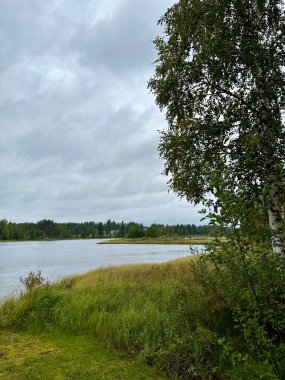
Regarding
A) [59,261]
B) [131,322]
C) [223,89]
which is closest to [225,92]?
[223,89]

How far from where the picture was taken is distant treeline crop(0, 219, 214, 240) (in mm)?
140375

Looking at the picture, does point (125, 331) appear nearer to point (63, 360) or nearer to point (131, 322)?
point (131, 322)

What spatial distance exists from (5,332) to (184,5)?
376 inches

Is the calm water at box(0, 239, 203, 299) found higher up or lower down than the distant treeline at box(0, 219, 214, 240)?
lower down

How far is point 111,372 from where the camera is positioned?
18.5ft

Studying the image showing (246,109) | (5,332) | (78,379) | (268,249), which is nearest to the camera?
(268,249)

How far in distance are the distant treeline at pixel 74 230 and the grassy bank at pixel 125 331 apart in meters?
118

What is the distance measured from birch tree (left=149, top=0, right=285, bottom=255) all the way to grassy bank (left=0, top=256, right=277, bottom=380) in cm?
276

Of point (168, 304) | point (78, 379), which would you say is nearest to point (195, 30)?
point (168, 304)

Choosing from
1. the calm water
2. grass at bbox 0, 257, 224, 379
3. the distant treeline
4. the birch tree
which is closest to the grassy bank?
grass at bbox 0, 257, 224, 379

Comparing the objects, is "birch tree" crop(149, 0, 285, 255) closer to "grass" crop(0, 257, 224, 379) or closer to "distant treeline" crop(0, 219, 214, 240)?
"grass" crop(0, 257, 224, 379)

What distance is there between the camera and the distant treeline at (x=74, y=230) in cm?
14038

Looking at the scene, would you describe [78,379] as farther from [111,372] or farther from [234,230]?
[234,230]

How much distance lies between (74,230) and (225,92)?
184 metres
